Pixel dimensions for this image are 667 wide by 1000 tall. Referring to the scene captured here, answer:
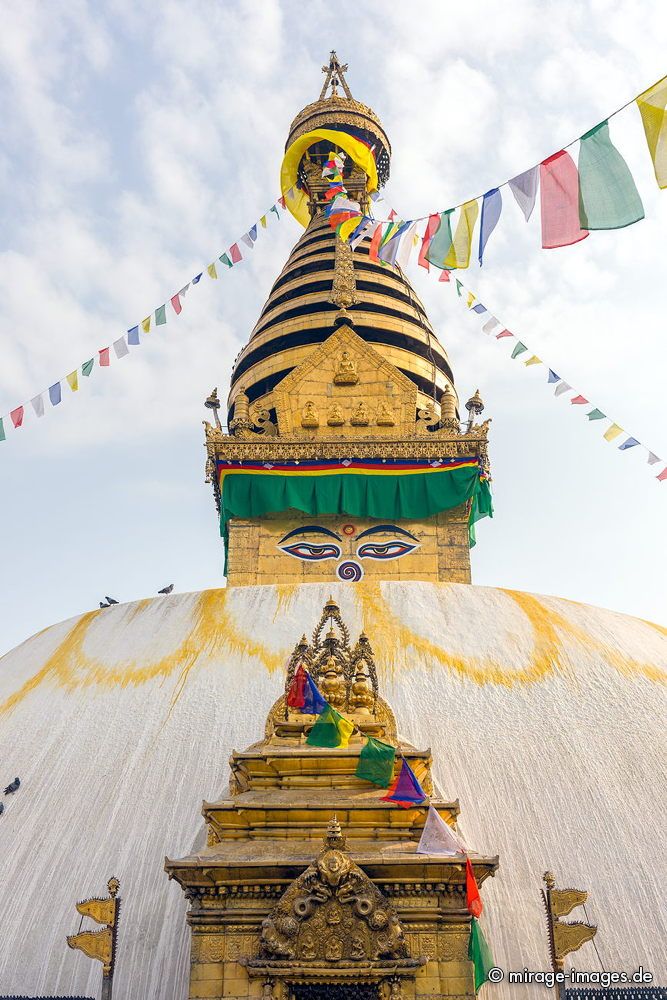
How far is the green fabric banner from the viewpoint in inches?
546

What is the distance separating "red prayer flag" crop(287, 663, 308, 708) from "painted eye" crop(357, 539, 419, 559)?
740 cm

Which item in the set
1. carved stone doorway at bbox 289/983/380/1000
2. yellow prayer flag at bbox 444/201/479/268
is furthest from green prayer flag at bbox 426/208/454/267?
carved stone doorway at bbox 289/983/380/1000

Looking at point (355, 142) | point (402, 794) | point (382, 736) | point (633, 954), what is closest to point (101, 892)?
point (382, 736)

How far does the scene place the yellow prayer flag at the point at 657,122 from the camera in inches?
192

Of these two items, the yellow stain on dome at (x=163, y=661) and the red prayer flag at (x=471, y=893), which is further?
the yellow stain on dome at (x=163, y=661)

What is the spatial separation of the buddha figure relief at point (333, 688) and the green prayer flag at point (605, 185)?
13.1ft

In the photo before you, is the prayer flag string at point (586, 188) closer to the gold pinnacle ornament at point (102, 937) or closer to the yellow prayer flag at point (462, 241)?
the yellow prayer flag at point (462, 241)

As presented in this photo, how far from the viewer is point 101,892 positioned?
6992mm

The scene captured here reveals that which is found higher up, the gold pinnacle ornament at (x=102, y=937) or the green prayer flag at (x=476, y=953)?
the gold pinnacle ornament at (x=102, y=937)

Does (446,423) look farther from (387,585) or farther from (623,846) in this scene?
(623,846)

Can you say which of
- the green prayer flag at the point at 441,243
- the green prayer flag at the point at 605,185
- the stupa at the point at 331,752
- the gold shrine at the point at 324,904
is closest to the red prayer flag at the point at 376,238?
the green prayer flag at the point at 441,243

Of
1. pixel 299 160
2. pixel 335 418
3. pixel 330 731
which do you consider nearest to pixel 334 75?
pixel 299 160

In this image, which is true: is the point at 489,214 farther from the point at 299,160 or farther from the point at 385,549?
the point at 299,160

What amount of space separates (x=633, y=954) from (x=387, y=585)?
210 inches
